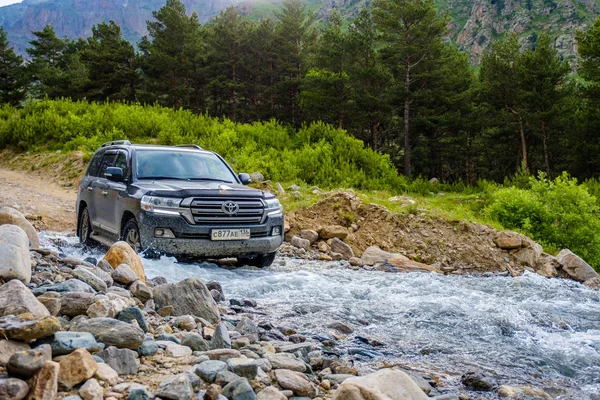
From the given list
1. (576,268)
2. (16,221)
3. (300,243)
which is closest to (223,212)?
(16,221)

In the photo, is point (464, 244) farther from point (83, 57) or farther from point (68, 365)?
point (83, 57)

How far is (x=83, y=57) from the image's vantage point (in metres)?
43.7

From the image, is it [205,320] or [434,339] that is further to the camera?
[434,339]

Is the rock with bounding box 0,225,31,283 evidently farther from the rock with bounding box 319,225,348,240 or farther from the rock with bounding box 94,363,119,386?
the rock with bounding box 319,225,348,240

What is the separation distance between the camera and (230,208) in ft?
23.7

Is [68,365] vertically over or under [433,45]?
under

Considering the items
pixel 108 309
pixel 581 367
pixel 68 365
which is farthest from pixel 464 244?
pixel 68 365

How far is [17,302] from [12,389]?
1.04 meters

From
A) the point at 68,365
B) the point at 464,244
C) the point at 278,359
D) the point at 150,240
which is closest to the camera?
the point at 68,365

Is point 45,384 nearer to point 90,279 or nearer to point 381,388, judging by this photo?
point 381,388

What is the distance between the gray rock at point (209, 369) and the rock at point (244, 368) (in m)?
0.06

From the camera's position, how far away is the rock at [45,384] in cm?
237

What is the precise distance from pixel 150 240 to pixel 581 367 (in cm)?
542

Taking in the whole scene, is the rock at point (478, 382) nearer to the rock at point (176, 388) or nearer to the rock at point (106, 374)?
the rock at point (176, 388)
